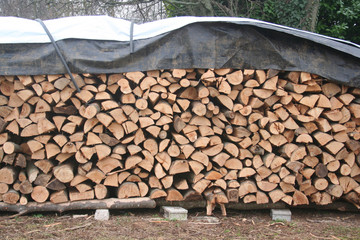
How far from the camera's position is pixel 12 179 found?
10.9 feet

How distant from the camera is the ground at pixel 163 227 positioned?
2998mm

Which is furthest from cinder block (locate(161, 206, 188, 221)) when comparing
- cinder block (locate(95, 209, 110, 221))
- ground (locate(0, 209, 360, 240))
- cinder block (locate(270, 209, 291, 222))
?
cinder block (locate(270, 209, 291, 222))

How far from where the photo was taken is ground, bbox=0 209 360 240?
300 cm

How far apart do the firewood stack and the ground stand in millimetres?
224

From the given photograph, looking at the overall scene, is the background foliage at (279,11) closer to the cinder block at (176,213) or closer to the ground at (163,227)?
the ground at (163,227)

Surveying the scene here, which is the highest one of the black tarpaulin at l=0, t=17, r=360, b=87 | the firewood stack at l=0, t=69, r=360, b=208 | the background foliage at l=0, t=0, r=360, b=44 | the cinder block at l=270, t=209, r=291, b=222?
the background foliage at l=0, t=0, r=360, b=44

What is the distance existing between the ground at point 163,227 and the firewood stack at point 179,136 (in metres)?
0.22

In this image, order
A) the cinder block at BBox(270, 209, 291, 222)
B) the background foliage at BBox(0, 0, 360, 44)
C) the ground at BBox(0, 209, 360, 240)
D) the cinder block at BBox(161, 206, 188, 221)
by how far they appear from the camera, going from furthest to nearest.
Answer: the background foliage at BBox(0, 0, 360, 44) < the cinder block at BBox(270, 209, 291, 222) < the cinder block at BBox(161, 206, 188, 221) < the ground at BBox(0, 209, 360, 240)

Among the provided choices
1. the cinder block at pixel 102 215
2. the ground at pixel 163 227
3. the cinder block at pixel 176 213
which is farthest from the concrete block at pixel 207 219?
the cinder block at pixel 102 215

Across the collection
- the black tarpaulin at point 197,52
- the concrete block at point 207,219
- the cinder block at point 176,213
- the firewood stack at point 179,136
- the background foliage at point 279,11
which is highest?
the background foliage at point 279,11

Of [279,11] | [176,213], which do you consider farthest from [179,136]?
[279,11]

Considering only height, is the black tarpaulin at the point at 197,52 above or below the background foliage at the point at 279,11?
below

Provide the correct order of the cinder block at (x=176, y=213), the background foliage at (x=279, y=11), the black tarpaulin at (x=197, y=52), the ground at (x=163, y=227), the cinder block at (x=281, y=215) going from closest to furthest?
the ground at (x=163, y=227) → the black tarpaulin at (x=197, y=52) → the cinder block at (x=176, y=213) → the cinder block at (x=281, y=215) → the background foliage at (x=279, y=11)

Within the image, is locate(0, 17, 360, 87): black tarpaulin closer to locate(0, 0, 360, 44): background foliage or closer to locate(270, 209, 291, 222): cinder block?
locate(270, 209, 291, 222): cinder block
